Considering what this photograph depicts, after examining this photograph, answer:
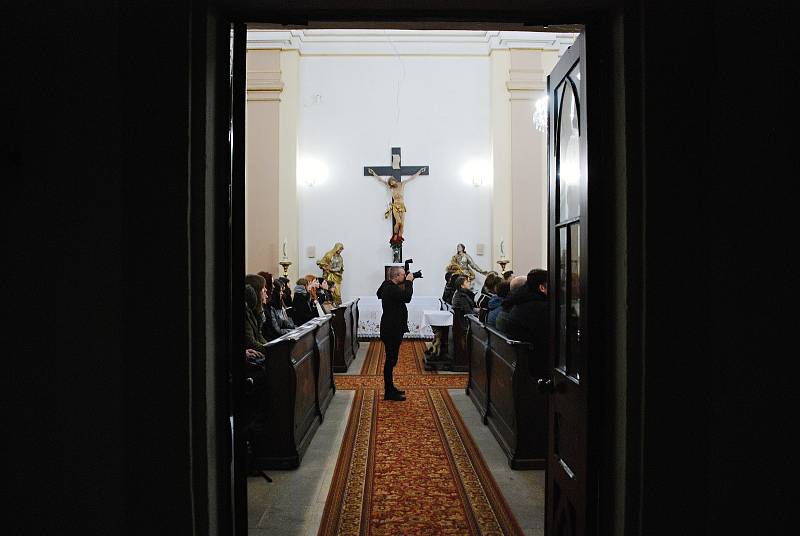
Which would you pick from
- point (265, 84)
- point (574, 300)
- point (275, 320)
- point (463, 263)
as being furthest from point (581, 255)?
point (265, 84)

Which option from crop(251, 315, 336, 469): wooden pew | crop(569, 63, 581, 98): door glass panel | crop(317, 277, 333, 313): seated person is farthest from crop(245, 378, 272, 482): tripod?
crop(317, 277, 333, 313): seated person

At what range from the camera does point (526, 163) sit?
1289 centimetres

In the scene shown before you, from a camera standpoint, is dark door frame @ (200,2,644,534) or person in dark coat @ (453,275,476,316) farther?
person in dark coat @ (453,275,476,316)

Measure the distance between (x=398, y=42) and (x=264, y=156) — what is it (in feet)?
13.0

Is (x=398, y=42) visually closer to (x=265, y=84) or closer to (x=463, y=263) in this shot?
(x=265, y=84)

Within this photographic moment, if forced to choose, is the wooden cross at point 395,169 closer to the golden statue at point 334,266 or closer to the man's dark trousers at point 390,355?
the golden statue at point 334,266

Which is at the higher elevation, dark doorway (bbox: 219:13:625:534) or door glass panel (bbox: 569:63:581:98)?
door glass panel (bbox: 569:63:581:98)

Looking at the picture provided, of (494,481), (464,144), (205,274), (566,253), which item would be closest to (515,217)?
(464,144)

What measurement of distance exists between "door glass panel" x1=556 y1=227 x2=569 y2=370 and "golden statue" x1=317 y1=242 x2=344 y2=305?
10.1m

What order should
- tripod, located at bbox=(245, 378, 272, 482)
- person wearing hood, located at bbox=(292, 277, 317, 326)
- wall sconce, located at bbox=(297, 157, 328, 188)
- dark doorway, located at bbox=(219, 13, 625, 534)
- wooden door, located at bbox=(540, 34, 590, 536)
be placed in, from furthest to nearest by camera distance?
1. wall sconce, located at bbox=(297, 157, 328, 188)
2. person wearing hood, located at bbox=(292, 277, 317, 326)
3. tripod, located at bbox=(245, 378, 272, 482)
4. wooden door, located at bbox=(540, 34, 590, 536)
5. dark doorway, located at bbox=(219, 13, 625, 534)

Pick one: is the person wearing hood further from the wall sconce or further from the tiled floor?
the wall sconce

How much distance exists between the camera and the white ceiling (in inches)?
508

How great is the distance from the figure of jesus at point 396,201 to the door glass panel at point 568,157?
406 inches

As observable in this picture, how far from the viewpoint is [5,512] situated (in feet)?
6.88
